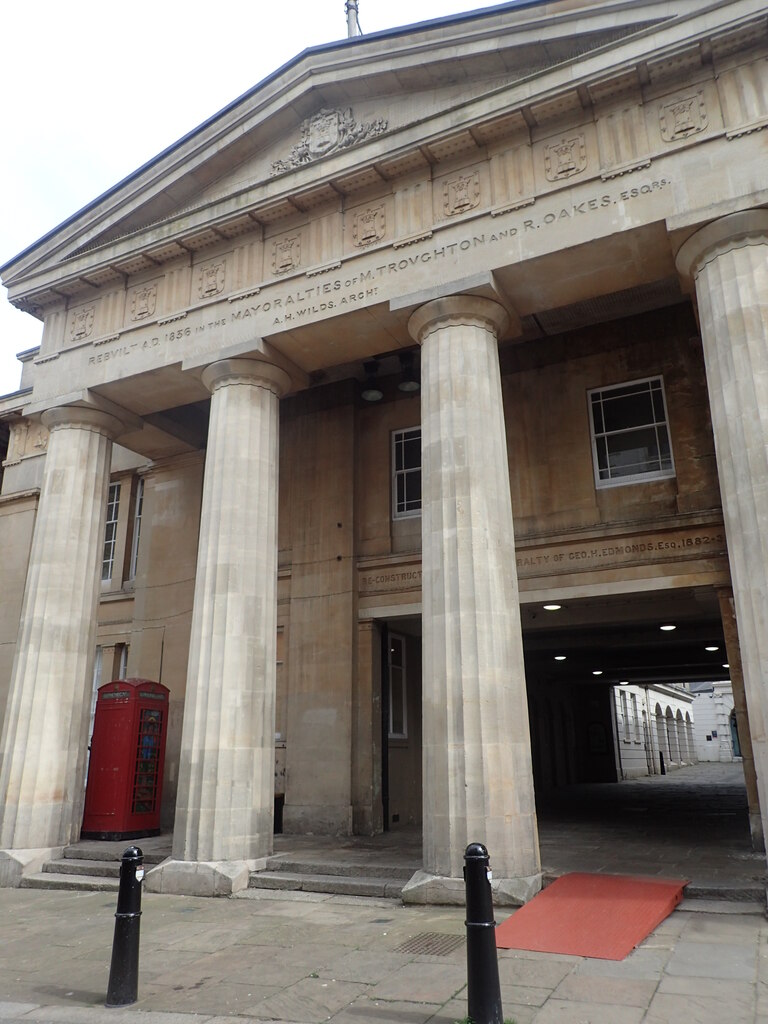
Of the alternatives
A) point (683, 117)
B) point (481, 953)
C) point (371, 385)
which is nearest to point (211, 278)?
point (371, 385)

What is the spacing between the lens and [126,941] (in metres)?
5.11

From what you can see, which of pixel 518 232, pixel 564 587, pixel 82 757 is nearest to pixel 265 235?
pixel 518 232

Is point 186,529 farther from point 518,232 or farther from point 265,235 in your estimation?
point 518,232

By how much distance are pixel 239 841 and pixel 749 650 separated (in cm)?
642

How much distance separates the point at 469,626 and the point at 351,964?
3.75 meters

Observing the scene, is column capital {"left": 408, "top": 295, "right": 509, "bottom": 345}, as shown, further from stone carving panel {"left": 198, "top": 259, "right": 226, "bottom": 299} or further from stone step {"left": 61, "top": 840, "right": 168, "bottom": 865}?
stone step {"left": 61, "top": 840, "right": 168, "bottom": 865}

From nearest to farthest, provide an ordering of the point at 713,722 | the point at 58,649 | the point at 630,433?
the point at 58,649
the point at 630,433
the point at 713,722

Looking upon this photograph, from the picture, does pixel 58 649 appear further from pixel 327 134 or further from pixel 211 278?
pixel 327 134

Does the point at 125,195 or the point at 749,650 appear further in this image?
the point at 125,195

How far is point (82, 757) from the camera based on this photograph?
11.8m

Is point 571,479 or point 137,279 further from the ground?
point 137,279

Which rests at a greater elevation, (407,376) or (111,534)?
(407,376)

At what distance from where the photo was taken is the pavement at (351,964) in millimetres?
4734

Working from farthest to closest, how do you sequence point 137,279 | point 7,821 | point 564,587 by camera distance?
point 137,279
point 564,587
point 7,821
